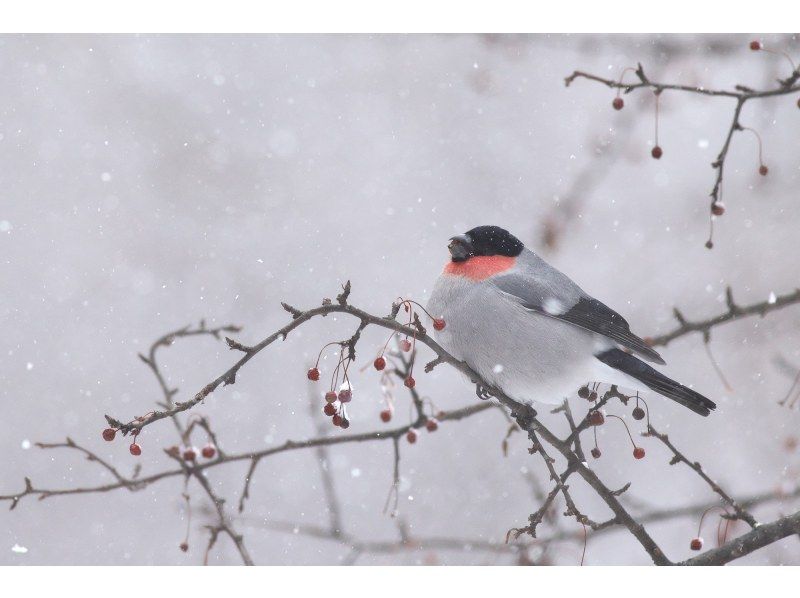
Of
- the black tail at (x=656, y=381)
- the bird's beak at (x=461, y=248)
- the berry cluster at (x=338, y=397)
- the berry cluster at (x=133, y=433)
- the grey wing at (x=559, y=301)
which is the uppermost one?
the bird's beak at (x=461, y=248)

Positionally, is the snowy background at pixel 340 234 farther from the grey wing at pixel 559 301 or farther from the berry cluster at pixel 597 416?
the berry cluster at pixel 597 416

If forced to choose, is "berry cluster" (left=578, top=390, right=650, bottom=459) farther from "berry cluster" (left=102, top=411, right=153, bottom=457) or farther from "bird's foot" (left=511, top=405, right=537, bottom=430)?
"berry cluster" (left=102, top=411, right=153, bottom=457)

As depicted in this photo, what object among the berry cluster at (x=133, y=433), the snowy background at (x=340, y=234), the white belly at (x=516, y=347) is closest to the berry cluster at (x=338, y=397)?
the berry cluster at (x=133, y=433)

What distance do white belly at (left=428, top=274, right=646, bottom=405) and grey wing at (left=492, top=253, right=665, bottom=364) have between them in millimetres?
33

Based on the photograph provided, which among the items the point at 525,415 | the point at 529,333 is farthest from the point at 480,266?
the point at 525,415

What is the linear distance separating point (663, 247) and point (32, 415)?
2.37m

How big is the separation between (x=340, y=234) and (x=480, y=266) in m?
1.05

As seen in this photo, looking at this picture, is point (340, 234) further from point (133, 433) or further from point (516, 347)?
point (133, 433)

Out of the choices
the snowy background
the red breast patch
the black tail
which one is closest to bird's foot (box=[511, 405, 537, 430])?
the black tail

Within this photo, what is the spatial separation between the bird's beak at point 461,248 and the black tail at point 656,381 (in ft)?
1.40

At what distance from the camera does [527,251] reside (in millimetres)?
2266

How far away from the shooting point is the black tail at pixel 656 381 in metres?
1.76

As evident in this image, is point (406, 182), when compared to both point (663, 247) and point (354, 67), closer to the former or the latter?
point (354, 67)

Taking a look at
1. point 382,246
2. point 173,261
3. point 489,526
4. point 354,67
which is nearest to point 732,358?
point 489,526
